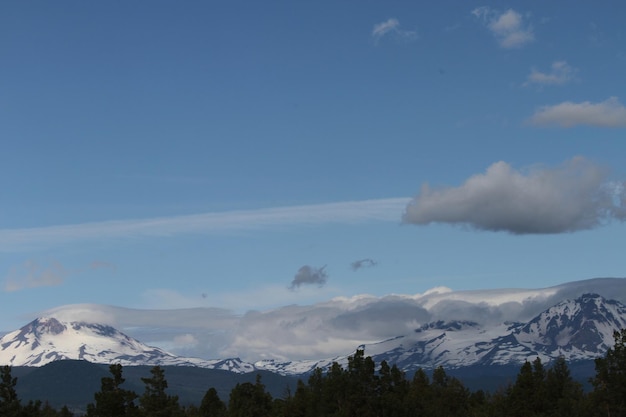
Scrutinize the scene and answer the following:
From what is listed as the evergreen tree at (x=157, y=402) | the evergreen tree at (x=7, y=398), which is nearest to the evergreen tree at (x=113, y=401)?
the evergreen tree at (x=157, y=402)

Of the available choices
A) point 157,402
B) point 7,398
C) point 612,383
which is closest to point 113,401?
point 157,402

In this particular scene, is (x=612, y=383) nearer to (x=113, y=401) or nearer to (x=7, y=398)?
(x=113, y=401)

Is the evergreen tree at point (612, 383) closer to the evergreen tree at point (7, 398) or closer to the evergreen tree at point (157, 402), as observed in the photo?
the evergreen tree at point (157, 402)

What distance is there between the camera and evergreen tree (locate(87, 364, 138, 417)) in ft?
427

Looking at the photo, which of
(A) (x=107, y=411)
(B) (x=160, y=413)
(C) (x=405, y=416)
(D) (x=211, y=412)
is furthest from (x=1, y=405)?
(C) (x=405, y=416)

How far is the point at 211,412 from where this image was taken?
645 feet

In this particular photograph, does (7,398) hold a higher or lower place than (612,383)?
higher

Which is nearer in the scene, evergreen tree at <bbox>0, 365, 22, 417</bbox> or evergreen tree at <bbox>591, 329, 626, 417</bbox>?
evergreen tree at <bbox>0, 365, 22, 417</bbox>

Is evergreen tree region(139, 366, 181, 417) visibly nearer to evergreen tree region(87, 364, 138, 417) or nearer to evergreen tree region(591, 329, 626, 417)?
evergreen tree region(87, 364, 138, 417)

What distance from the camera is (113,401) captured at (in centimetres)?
13038

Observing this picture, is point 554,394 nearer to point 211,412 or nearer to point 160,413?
point 211,412

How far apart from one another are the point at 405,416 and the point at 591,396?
35866 mm

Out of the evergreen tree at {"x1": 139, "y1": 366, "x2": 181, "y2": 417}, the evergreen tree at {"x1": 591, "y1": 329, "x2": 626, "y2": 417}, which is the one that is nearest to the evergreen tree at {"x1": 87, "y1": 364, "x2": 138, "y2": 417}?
the evergreen tree at {"x1": 139, "y1": 366, "x2": 181, "y2": 417}

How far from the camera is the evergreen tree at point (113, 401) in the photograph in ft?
427
